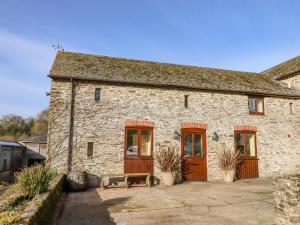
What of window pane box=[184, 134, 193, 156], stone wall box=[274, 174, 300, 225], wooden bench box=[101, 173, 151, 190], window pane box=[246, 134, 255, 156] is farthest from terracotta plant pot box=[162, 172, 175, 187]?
stone wall box=[274, 174, 300, 225]

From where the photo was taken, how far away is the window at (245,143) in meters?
13.5

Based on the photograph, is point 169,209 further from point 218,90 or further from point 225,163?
point 218,90

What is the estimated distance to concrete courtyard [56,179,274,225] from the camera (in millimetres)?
6126

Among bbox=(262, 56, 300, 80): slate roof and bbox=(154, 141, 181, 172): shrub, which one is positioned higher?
bbox=(262, 56, 300, 80): slate roof

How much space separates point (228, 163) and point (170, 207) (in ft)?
20.2

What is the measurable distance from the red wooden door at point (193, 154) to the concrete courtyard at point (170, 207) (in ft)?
7.05

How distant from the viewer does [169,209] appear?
7.12 m

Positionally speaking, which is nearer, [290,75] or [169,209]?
[169,209]

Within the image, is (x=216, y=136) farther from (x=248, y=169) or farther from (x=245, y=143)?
(x=248, y=169)

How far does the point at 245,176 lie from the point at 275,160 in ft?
6.70

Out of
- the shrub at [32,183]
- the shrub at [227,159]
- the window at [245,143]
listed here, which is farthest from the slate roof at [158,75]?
the shrub at [32,183]

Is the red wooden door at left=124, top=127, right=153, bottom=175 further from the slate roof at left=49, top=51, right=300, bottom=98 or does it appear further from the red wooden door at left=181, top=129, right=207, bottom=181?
the slate roof at left=49, top=51, right=300, bottom=98

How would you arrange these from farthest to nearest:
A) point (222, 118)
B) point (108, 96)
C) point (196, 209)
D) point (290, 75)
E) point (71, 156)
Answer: point (290, 75) → point (222, 118) → point (108, 96) → point (71, 156) → point (196, 209)

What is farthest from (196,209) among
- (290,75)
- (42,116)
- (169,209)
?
(42,116)
